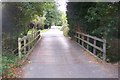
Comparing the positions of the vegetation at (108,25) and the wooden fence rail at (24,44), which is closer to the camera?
the wooden fence rail at (24,44)

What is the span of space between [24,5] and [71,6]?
757cm

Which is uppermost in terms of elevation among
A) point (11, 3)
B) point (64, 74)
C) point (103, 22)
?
point (11, 3)

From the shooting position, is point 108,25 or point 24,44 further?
point 24,44

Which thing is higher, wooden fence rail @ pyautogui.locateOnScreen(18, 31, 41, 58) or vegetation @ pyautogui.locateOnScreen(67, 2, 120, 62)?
vegetation @ pyautogui.locateOnScreen(67, 2, 120, 62)

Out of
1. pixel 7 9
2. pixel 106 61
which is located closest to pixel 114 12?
pixel 106 61

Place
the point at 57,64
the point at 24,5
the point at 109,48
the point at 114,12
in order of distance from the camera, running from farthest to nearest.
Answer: the point at 24,5
the point at 114,12
the point at 109,48
the point at 57,64

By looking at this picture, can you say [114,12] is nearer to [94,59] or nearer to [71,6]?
[94,59]

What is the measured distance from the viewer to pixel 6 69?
846 centimetres

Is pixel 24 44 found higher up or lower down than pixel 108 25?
lower down

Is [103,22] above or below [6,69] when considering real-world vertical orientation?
above

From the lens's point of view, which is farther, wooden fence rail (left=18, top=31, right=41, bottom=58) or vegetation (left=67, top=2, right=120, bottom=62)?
vegetation (left=67, top=2, right=120, bottom=62)

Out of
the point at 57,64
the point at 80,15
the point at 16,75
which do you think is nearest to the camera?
the point at 16,75

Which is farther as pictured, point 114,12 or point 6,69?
point 114,12

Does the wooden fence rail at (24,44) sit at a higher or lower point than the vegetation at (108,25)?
lower
